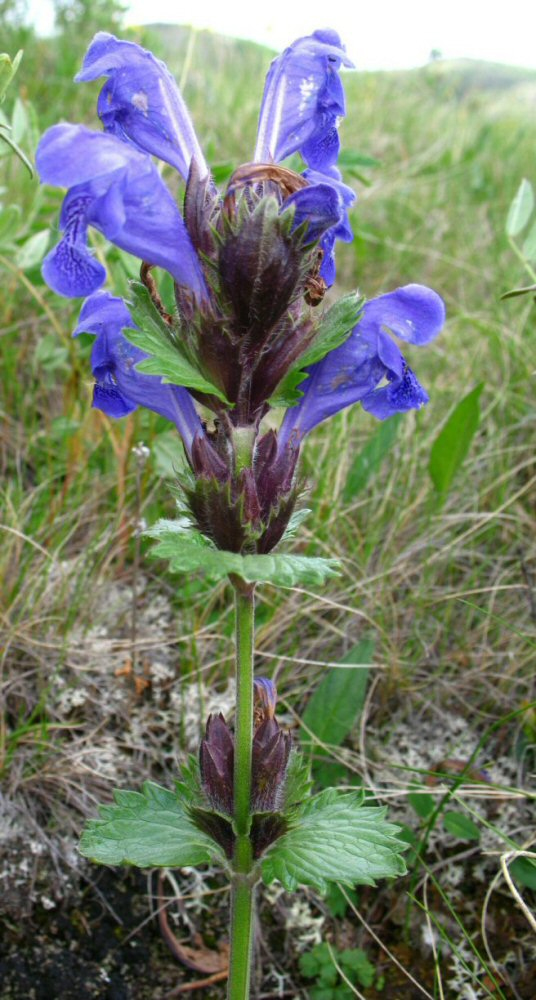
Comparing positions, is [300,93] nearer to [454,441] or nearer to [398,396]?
[398,396]

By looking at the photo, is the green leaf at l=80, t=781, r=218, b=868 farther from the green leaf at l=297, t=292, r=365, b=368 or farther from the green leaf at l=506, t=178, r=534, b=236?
the green leaf at l=506, t=178, r=534, b=236

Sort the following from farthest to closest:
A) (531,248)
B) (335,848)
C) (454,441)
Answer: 1. (454,441)
2. (531,248)
3. (335,848)

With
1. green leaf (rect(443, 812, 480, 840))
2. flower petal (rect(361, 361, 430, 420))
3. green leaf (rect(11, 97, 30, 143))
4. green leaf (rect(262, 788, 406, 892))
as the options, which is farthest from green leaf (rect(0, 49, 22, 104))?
green leaf (rect(443, 812, 480, 840))

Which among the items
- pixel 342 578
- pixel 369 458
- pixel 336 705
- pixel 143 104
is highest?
pixel 143 104

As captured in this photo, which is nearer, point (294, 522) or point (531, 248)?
point (294, 522)

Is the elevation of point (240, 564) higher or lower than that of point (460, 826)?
higher

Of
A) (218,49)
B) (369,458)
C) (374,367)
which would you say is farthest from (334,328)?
(218,49)

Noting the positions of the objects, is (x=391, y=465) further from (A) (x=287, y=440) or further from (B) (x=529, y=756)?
(A) (x=287, y=440)
